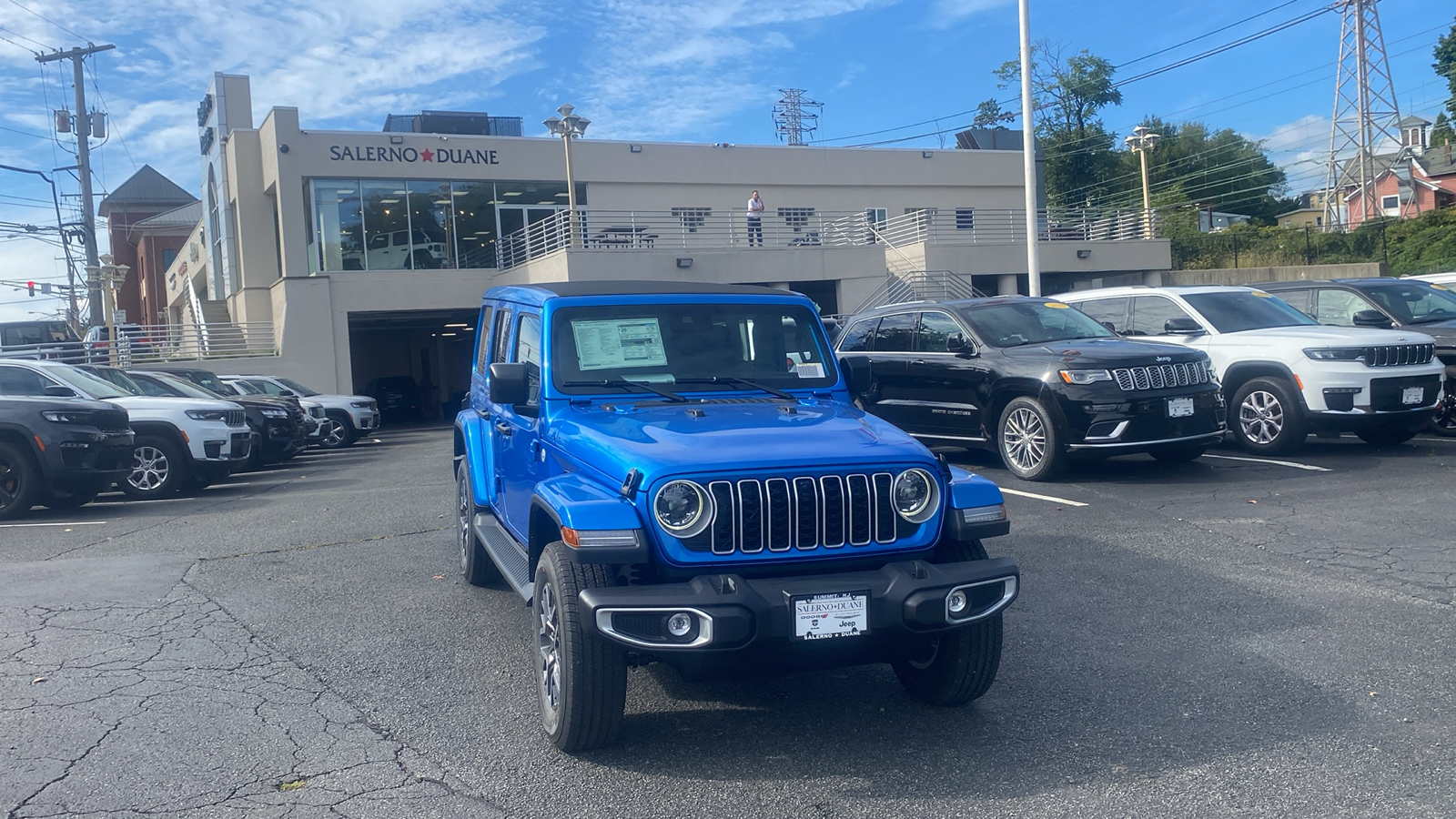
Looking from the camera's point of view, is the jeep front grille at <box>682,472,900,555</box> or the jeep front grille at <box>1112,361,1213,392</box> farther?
the jeep front grille at <box>1112,361,1213,392</box>

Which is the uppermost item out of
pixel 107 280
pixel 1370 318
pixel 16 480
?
pixel 107 280

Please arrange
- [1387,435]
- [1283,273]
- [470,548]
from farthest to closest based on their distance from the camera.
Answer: [1283,273] → [1387,435] → [470,548]

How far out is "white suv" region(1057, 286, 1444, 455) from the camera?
10.5m

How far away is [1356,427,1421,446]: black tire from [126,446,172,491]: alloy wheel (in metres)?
13.2

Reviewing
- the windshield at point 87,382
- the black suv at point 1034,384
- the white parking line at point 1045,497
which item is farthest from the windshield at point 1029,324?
the windshield at point 87,382

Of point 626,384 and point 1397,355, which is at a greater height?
point 626,384

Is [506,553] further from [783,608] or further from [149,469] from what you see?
[149,469]

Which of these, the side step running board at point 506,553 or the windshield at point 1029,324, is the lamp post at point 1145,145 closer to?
the windshield at point 1029,324

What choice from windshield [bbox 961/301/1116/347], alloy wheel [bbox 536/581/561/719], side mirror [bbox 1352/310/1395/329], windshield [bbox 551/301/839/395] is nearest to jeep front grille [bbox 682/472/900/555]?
alloy wheel [bbox 536/581/561/719]

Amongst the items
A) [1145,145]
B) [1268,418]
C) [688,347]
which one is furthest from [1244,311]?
[1145,145]

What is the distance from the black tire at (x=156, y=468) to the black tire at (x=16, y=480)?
151 centimetres

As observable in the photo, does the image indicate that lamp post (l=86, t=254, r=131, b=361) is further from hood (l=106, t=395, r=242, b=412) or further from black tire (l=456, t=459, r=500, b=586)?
black tire (l=456, t=459, r=500, b=586)

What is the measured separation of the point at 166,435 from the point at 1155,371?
35.7 ft

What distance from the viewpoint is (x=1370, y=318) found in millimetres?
11664
